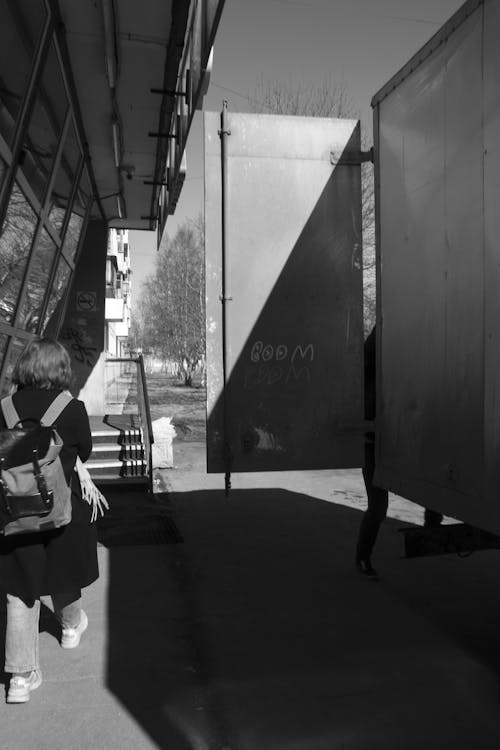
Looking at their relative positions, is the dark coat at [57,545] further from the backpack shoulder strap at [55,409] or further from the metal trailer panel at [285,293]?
the metal trailer panel at [285,293]

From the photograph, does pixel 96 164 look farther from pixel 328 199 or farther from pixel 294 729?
pixel 294 729

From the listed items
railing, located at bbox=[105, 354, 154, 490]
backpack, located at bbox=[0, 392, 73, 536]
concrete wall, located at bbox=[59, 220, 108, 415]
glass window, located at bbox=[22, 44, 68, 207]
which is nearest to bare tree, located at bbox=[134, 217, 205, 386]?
railing, located at bbox=[105, 354, 154, 490]

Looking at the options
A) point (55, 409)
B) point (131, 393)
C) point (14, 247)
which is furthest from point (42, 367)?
point (131, 393)

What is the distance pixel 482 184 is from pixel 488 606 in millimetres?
2974

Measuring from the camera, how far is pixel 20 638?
3014 millimetres

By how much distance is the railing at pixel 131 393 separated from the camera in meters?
8.15

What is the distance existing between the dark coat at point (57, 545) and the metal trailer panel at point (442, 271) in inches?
61.5

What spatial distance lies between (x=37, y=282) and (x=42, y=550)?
13.6 ft

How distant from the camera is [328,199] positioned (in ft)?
12.6

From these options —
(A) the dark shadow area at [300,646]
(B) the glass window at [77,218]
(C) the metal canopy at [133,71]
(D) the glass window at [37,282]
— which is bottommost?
(A) the dark shadow area at [300,646]

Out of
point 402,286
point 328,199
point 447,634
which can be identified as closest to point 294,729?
point 447,634

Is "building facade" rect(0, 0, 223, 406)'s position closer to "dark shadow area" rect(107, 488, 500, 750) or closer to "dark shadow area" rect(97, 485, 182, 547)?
"dark shadow area" rect(97, 485, 182, 547)

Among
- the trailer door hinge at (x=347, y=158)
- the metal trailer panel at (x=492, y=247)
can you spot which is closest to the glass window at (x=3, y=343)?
the trailer door hinge at (x=347, y=158)

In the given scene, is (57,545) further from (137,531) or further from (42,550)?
(137,531)
